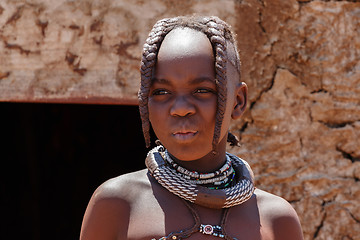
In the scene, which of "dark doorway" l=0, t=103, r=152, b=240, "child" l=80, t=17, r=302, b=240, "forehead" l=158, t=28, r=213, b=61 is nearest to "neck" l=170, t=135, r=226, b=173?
"child" l=80, t=17, r=302, b=240

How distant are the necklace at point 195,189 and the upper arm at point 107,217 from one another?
0.16m

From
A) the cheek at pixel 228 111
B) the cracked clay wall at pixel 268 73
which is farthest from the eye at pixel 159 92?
the cracked clay wall at pixel 268 73

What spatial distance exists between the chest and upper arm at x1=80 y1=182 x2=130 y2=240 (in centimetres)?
4

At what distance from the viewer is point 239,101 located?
6.57ft

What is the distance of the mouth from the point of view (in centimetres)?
178

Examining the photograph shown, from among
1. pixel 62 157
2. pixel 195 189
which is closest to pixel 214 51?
pixel 195 189

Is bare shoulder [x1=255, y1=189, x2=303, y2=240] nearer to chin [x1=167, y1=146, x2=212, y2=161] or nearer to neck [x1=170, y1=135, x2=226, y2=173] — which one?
neck [x1=170, y1=135, x2=226, y2=173]

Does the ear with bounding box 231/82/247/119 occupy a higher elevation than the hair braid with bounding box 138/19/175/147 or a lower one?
lower

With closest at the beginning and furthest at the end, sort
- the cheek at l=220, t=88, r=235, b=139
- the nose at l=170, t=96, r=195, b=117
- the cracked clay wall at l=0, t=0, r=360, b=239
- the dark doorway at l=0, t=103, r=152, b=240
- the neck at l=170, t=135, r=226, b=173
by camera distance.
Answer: the nose at l=170, t=96, r=195, b=117 → the cheek at l=220, t=88, r=235, b=139 → the neck at l=170, t=135, r=226, b=173 → the cracked clay wall at l=0, t=0, r=360, b=239 → the dark doorway at l=0, t=103, r=152, b=240

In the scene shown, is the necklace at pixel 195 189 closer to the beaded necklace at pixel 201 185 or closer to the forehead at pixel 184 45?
the beaded necklace at pixel 201 185

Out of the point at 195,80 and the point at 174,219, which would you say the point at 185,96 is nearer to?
the point at 195,80

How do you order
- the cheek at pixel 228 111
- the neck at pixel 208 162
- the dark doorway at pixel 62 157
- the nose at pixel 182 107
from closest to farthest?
the nose at pixel 182 107, the cheek at pixel 228 111, the neck at pixel 208 162, the dark doorway at pixel 62 157

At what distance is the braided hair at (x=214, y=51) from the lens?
1.81 metres

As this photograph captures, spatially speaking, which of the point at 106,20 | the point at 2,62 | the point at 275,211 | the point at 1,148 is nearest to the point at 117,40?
the point at 106,20
